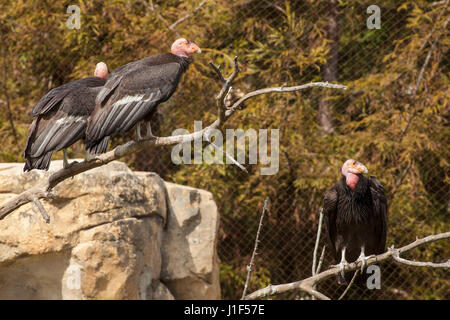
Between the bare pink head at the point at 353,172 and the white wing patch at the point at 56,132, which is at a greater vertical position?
the white wing patch at the point at 56,132

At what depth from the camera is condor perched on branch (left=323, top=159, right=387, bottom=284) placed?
12.8 feet

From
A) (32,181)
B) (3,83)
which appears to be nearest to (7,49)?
(3,83)

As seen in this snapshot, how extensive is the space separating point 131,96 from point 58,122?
368mm

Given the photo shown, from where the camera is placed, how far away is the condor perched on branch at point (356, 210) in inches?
154

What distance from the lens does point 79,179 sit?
4656mm

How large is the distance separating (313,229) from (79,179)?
5.89 feet

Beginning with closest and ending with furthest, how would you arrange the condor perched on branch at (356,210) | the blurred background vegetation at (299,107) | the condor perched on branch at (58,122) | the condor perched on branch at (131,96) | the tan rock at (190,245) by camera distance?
the condor perched on branch at (131,96) < the condor perched on branch at (58,122) < the condor perched on branch at (356,210) < the tan rock at (190,245) < the blurred background vegetation at (299,107)

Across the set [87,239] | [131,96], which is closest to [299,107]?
[87,239]

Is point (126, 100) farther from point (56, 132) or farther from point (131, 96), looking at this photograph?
point (56, 132)

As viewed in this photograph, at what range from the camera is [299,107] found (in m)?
5.57

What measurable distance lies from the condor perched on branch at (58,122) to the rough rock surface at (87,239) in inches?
52.6

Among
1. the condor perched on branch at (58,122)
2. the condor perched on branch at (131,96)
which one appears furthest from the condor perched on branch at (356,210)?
the condor perched on branch at (58,122)

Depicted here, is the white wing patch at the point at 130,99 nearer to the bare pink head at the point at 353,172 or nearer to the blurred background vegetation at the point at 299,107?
the bare pink head at the point at 353,172

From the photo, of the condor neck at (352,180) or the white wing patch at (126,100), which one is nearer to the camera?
the white wing patch at (126,100)
